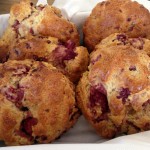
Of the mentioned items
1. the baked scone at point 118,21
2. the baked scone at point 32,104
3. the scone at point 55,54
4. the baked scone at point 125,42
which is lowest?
the baked scone at point 32,104

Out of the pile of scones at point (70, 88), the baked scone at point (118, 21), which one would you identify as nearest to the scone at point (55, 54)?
the pile of scones at point (70, 88)

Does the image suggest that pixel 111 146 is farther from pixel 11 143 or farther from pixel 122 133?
pixel 11 143

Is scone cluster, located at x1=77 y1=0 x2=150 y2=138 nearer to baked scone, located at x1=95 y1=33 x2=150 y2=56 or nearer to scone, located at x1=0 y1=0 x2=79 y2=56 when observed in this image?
baked scone, located at x1=95 y1=33 x2=150 y2=56

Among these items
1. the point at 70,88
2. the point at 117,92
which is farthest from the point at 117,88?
the point at 70,88

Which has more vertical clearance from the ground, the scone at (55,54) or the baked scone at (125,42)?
the baked scone at (125,42)

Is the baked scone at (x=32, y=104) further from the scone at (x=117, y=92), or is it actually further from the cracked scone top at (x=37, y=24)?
the cracked scone top at (x=37, y=24)

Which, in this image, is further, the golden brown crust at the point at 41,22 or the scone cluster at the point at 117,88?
the golden brown crust at the point at 41,22

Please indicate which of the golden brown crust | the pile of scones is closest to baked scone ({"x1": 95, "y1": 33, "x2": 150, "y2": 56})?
the pile of scones
